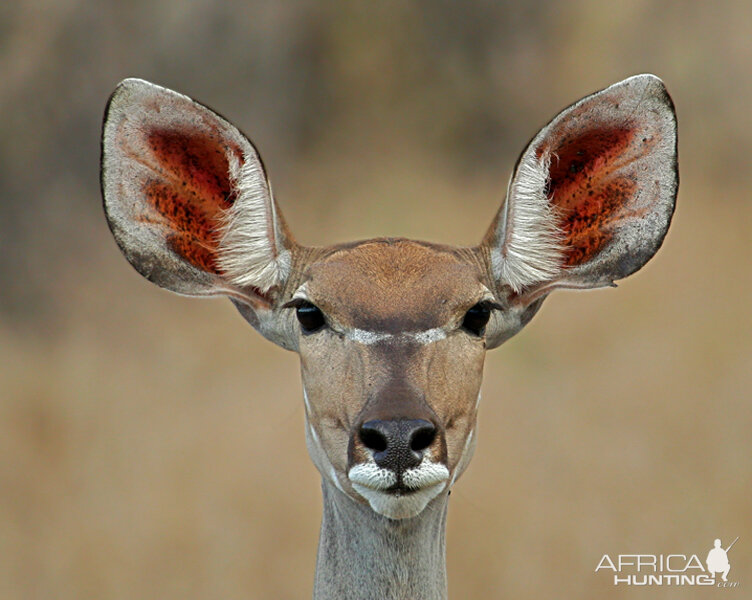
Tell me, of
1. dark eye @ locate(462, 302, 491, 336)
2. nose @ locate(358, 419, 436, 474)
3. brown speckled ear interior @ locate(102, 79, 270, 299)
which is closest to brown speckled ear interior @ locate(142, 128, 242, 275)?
brown speckled ear interior @ locate(102, 79, 270, 299)

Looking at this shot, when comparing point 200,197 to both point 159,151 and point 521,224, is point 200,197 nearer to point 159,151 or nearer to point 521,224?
point 159,151

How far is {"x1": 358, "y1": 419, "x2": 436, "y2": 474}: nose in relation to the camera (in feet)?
8.13

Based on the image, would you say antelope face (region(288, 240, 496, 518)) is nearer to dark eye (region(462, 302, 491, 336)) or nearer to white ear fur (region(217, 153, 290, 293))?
dark eye (region(462, 302, 491, 336))

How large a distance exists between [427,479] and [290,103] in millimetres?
6093

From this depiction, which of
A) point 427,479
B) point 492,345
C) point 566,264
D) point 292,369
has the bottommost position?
point 427,479

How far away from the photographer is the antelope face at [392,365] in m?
2.53

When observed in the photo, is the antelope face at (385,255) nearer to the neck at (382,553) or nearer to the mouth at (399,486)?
the mouth at (399,486)

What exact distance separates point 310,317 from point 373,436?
0.47m

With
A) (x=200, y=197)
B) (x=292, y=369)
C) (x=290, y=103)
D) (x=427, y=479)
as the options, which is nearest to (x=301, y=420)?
(x=292, y=369)

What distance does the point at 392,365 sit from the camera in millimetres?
2684

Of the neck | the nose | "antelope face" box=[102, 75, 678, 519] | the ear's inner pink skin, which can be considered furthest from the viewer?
the ear's inner pink skin

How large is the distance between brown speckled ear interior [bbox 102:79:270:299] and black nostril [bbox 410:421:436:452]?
31.0 inches

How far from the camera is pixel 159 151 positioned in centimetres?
301

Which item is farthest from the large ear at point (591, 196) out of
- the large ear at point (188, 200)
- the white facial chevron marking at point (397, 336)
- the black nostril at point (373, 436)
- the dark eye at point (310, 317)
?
the black nostril at point (373, 436)
